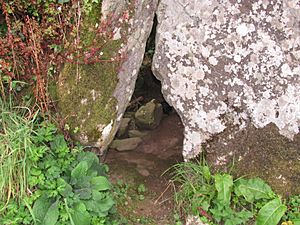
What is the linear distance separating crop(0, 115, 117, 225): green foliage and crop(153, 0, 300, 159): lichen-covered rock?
36.6 inches

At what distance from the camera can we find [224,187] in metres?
3.71

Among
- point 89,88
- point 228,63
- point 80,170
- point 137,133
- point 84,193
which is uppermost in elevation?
point 228,63

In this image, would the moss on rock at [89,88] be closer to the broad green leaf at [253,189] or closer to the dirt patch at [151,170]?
the dirt patch at [151,170]

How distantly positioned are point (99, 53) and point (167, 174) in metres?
1.43

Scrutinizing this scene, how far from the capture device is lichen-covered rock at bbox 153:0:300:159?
12.2ft

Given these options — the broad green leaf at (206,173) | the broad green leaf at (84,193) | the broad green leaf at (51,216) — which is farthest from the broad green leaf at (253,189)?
the broad green leaf at (51,216)

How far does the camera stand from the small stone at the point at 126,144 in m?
4.99

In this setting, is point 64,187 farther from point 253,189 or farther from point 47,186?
point 253,189

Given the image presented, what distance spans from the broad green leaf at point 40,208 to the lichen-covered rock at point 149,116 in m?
2.25

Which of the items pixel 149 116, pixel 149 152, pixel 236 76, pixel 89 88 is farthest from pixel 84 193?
pixel 149 116

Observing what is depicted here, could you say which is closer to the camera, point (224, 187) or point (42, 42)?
point (224, 187)

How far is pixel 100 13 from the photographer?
3873mm

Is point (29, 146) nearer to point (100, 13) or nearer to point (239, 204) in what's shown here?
point (100, 13)

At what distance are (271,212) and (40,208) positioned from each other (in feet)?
6.00
